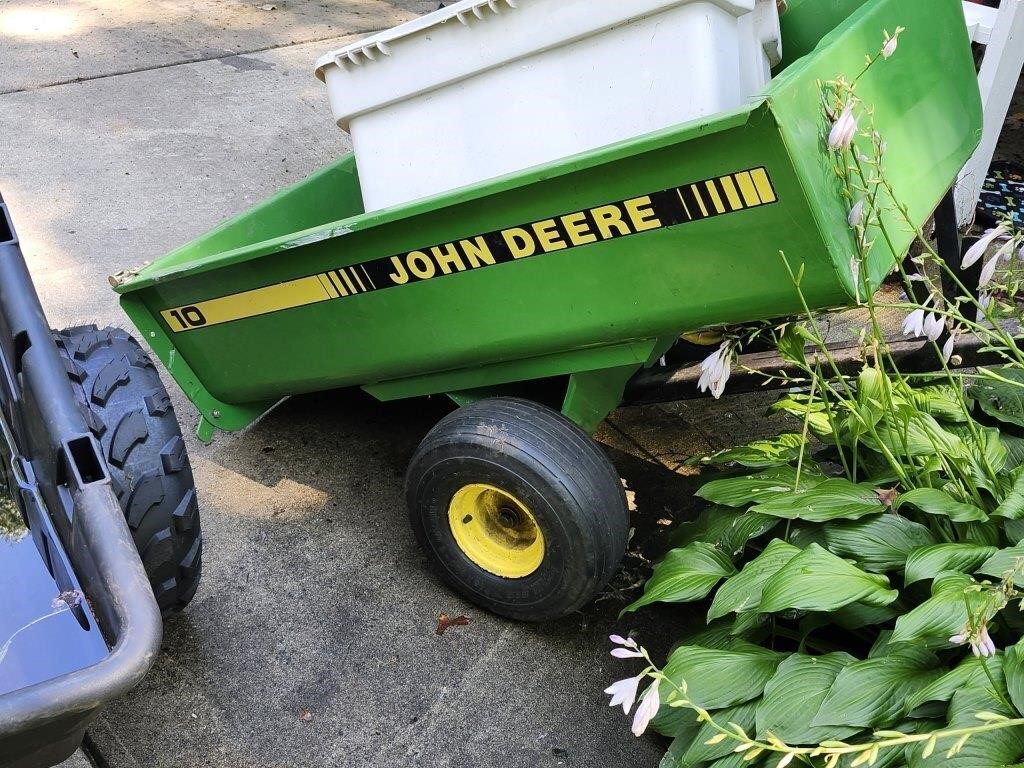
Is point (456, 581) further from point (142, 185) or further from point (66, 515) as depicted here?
point (142, 185)

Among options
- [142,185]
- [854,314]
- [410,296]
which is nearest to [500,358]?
[410,296]

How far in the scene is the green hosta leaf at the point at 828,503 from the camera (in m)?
2.01

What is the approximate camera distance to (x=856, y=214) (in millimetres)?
1826

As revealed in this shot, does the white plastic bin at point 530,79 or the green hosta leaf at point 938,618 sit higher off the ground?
the white plastic bin at point 530,79

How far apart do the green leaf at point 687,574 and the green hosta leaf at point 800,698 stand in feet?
0.84

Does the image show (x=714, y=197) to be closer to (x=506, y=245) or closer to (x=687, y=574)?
(x=506, y=245)

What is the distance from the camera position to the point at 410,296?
2.24 m

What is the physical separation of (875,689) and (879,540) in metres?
0.35

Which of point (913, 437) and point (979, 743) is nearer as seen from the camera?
point (979, 743)

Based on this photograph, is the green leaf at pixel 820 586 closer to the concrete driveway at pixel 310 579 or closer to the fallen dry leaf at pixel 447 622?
the concrete driveway at pixel 310 579

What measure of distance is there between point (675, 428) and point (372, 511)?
1037 mm

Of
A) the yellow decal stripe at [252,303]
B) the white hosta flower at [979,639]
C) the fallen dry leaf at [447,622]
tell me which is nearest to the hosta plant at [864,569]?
the white hosta flower at [979,639]

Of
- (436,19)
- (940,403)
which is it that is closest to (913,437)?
(940,403)

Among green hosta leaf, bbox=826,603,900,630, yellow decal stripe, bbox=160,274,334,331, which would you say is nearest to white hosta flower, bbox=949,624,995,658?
green hosta leaf, bbox=826,603,900,630
